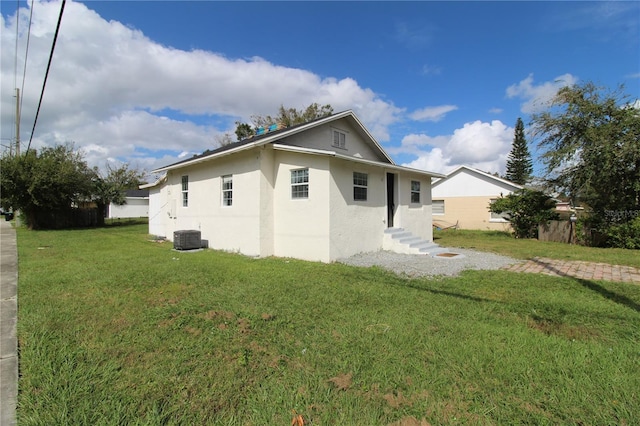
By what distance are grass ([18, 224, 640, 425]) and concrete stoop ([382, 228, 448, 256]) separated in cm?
458

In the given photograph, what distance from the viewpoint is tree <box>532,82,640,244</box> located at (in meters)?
12.6

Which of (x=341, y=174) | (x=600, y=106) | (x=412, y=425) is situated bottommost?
(x=412, y=425)

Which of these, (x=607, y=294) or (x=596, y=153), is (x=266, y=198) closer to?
(x=607, y=294)

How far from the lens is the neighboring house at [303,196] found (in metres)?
9.25

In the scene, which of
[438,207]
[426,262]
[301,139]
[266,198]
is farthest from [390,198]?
[438,207]

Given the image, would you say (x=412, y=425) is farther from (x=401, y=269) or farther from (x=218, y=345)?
(x=401, y=269)

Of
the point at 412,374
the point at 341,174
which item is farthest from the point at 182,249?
the point at 412,374

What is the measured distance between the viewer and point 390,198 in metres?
12.3

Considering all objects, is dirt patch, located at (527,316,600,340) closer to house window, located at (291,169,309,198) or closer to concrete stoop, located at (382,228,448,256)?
concrete stoop, located at (382,228,448,256)

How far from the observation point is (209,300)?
16.8 ft

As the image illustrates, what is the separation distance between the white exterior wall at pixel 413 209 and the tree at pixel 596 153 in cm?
626

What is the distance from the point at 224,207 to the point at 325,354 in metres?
8.86

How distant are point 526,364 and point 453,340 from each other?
731 millimetres

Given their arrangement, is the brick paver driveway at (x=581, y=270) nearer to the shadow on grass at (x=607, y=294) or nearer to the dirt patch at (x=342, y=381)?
the shadow on grass at (x=607, y=294)
